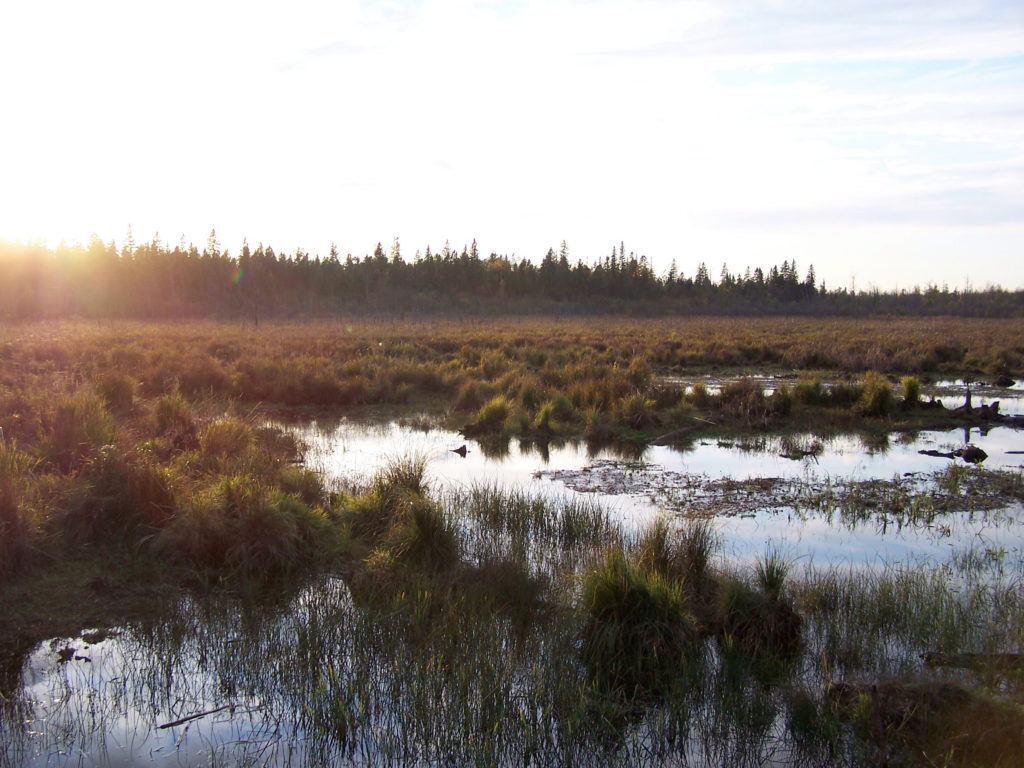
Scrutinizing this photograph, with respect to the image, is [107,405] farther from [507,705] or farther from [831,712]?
[831,712]

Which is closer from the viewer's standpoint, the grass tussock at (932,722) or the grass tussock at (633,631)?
the grass tussock at (932,722)

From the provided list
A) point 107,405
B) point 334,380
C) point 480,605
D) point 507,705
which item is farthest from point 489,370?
point 507,705

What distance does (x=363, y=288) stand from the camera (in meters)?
82.4

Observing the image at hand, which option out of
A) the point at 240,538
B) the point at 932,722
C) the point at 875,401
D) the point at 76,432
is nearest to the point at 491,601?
the point at 240,538

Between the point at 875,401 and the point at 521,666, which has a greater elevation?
the point at 875,401

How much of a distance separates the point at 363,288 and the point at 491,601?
7839 cm

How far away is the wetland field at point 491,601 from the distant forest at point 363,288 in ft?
184

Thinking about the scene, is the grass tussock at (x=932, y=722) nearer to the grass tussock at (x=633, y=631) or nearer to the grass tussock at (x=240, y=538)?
the grass tussock at (x=633, y=631)

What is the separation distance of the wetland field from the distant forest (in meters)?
56.0

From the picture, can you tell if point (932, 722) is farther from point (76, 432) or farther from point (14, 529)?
point (76, 432)

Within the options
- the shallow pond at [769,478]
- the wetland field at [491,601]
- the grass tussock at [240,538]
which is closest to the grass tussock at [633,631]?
the wetland field at [491,601]

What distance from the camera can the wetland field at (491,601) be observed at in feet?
15.0

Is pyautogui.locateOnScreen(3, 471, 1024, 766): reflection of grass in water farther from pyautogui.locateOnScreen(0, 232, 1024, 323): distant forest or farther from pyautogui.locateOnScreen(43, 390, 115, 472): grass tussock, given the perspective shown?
pyautogui.locateOnScreen(0, 232, 1024, 323): distant forest

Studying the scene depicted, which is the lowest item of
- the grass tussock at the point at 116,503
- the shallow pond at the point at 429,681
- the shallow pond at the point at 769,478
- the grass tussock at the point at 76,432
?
the shallow pond at the point at 429,681
